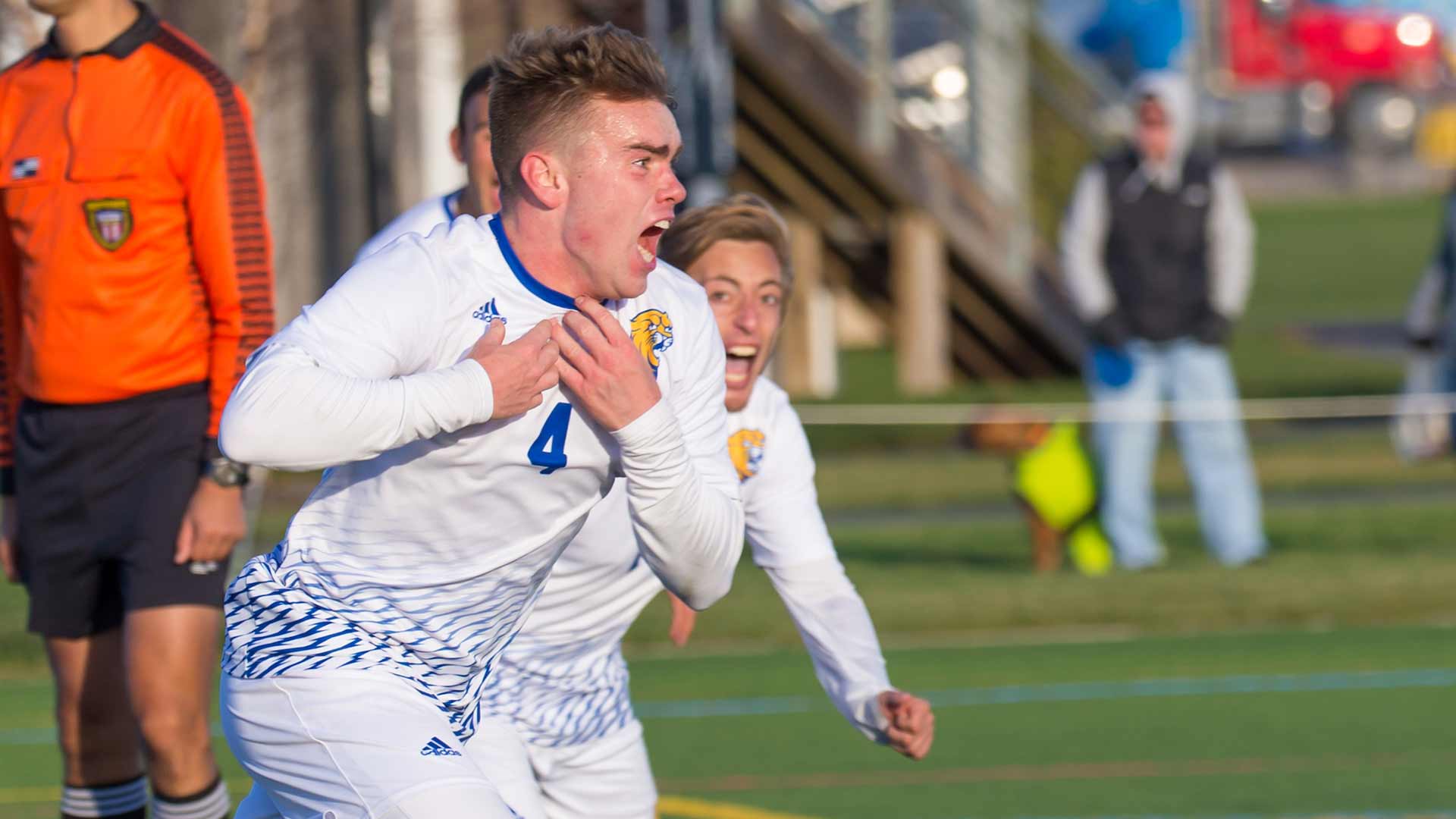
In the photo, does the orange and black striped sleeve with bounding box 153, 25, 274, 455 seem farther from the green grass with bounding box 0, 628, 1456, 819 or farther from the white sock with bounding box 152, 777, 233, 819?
the green grass with bounding box 0, 628, 1456, 819

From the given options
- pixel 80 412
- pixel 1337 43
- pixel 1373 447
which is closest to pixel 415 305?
pixel 80 412

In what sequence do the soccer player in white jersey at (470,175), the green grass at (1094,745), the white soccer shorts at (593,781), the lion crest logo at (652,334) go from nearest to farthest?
the lion crest logo at (652,334)
the white soccer shorts at (593,781)
the soccer player in white jersey at (470,175)
the green grass at (1094,745)

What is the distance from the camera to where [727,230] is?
14.7 feet

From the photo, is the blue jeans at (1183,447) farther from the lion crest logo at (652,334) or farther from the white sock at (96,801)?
the lion crest logo at (652,334)

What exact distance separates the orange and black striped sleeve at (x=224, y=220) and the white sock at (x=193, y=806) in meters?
0.77

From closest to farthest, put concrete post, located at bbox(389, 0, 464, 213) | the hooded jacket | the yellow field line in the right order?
the yellow field line → the hooded jacket → concrete post, located at bbox(389, 0, 464, 213)

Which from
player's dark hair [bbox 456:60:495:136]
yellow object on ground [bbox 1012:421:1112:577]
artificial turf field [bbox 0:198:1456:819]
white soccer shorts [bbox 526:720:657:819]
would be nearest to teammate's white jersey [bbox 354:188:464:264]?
player's dark hair [bbox 456:60:495:136]

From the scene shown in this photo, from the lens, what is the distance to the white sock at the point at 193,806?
489 centimetres

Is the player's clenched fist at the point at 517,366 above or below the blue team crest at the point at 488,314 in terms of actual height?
below

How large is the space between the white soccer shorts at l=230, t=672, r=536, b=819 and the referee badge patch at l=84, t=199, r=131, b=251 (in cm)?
152

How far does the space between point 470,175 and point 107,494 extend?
111cm

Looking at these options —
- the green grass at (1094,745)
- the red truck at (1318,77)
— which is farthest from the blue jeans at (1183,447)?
the red truck at (1318,77)

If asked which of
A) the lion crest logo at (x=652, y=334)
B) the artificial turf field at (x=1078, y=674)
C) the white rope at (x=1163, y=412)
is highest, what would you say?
the lion crest logo at (x=652, y=334)

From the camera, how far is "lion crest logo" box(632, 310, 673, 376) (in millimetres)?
3689
